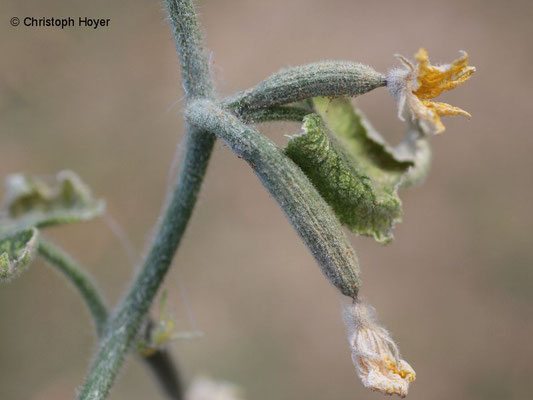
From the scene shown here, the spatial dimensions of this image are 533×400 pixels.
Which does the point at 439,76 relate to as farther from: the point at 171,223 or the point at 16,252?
the point at 16,252

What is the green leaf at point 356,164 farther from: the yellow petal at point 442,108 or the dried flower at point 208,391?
the dried flower at point 208,391

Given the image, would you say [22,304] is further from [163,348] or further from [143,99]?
[163,348]

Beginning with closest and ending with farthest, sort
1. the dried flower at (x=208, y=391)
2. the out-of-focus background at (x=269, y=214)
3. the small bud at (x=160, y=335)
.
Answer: the small bud at (x=160, y=335), the dried flower at (x=208, y=391), the out-of-focus background at (x=269, y=214)

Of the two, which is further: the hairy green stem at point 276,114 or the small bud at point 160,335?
the small bud at point 160,335

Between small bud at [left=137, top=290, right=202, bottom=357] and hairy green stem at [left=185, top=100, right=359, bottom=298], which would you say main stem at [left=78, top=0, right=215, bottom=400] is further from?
hairy green stem at [left=185, top=100, right=359, bottom=298]

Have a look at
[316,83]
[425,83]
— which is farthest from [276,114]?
[425,83]

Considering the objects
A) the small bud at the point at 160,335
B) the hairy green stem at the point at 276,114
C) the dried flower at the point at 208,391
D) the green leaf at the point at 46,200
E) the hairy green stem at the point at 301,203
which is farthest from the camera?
the dried flower at the point at 208,391

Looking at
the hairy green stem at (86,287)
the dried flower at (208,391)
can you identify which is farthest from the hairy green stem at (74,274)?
the dried flower at (208,391)

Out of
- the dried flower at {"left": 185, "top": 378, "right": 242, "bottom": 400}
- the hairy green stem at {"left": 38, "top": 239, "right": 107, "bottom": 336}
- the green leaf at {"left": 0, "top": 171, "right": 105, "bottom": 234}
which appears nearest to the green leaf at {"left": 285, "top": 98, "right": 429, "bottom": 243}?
the hairy green stem at {"left": 38, "top": 239, "right": 107, "bottom": 336}
